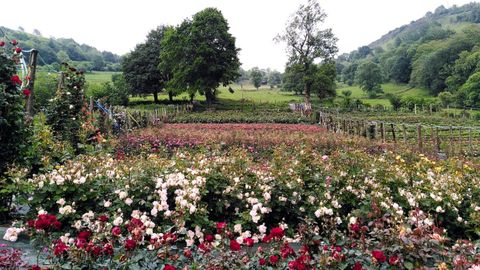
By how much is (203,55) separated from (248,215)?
127 feet

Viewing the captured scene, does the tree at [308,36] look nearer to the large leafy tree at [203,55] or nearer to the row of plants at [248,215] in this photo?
the large leafy tree at [203,55]

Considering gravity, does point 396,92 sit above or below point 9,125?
below

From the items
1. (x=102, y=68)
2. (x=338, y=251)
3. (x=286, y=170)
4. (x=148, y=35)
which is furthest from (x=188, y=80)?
(x=102, y=68)

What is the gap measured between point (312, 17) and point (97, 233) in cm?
4735

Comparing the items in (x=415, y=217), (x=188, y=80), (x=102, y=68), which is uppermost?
(x=102, y=68)

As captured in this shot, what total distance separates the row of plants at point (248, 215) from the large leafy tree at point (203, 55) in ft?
118

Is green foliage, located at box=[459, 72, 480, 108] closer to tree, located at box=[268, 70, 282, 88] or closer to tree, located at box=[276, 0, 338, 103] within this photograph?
tree, located at box=[276, 0, 338, 103]

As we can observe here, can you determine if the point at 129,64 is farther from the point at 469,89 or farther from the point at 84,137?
the point at 469,89

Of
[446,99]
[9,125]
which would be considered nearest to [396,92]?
[446,99]

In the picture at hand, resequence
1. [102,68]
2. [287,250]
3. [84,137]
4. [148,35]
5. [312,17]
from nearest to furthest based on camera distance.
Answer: [287,250]
[84,137]
[312,17]
[148,35]
[102,68]

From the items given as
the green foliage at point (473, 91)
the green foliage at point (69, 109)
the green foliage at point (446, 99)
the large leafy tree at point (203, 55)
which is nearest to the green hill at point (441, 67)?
the green foliage at point (473, 91)

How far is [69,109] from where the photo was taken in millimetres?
9211

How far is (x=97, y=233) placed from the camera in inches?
117

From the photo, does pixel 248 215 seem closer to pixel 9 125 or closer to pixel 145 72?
pixel 9 125
